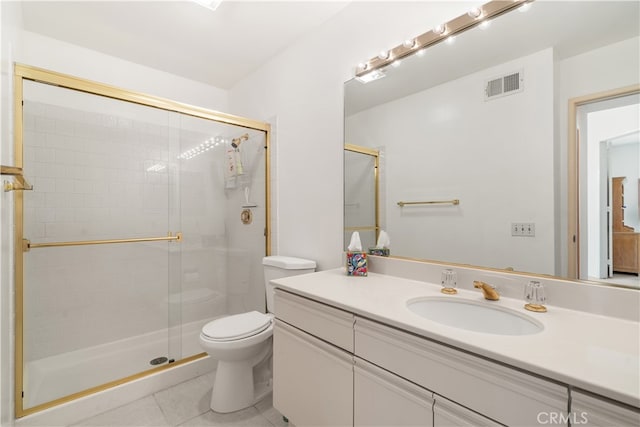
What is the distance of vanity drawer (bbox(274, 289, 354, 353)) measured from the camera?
3.56 ft

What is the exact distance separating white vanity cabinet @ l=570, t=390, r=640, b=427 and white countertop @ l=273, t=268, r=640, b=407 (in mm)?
27

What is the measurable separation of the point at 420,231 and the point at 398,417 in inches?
33.0

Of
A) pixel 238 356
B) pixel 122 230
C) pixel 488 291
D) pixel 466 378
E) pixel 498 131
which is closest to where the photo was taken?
pixel 466 378

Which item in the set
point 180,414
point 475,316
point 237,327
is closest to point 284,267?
point 237,327

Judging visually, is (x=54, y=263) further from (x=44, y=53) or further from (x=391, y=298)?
(x=391, y=298)

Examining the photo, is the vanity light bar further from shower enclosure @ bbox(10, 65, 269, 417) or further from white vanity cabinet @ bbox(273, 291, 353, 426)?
white vanity cabinet @ bbox(273, 291, 353, 426)

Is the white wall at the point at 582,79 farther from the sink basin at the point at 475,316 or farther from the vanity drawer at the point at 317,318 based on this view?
the vanity drawer at the point at 317,318

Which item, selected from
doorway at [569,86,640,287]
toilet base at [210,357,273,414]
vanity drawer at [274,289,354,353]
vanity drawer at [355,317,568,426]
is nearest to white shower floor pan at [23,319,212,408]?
toilet base at [210,357,273,414]

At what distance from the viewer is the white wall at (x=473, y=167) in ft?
3.64

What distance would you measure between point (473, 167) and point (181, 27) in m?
2.13

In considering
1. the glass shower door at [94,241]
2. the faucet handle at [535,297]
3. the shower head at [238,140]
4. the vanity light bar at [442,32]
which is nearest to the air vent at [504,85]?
the vanity light bar at [442,32]

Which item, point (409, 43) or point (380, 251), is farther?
point (380, 251)

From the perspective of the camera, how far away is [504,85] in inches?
46.9

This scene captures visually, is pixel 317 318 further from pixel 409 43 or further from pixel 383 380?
pixel 409 43
